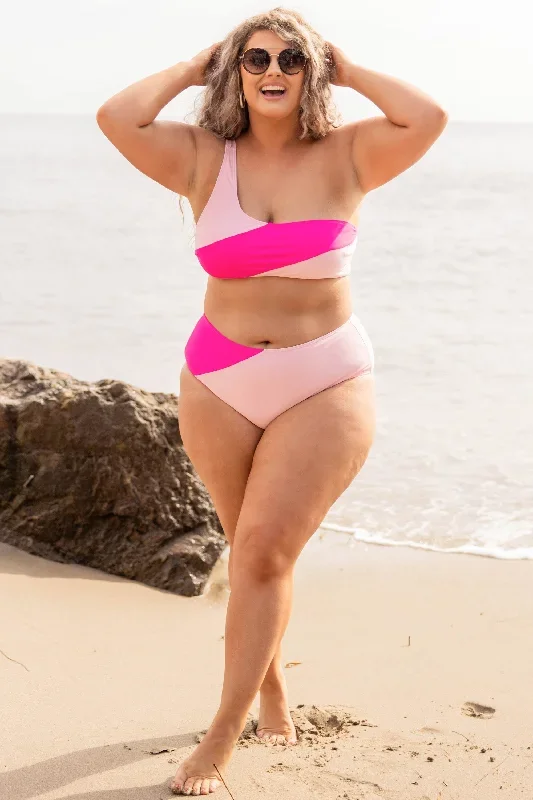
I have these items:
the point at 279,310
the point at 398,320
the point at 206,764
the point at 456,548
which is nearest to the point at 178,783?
the point at 206,764

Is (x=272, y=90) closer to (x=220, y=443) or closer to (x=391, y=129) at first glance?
(x=391, y=129)

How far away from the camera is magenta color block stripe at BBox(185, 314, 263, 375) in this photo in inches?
128

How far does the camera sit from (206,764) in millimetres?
3102

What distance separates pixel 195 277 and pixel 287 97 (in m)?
12.2

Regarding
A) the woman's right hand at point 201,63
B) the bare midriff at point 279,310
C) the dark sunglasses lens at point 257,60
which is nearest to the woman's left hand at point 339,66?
the dark sunglasses lens at point 257,60

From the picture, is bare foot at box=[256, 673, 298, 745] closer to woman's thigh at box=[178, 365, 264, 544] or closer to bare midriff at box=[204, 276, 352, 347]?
woman's thigh at box=[178, 365, 264, 544]

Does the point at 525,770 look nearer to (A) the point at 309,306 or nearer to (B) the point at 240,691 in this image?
(B) the point at 240,691

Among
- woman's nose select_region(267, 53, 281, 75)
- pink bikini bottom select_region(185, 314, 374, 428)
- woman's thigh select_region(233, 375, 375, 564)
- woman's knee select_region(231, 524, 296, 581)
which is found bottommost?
woman's knee select_region(231, 524, 296, 581)

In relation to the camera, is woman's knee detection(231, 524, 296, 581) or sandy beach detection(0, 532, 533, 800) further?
sandy beach detection(0, 532, 533, 800)

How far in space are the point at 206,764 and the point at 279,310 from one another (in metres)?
1.32

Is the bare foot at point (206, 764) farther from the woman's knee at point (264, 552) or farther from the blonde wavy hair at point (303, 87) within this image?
the blonde wavy hair at point (303, 87)

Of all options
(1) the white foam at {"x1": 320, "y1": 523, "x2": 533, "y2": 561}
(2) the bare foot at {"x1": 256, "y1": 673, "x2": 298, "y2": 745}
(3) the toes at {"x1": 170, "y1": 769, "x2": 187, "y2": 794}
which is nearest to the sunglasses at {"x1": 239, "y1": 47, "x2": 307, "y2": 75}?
(2) the bare foot at {"x1": 256, "y1": 673, "x2": 298, "y2": 745}

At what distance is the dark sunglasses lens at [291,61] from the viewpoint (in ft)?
10.7

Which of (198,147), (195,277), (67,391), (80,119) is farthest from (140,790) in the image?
(80,119)
